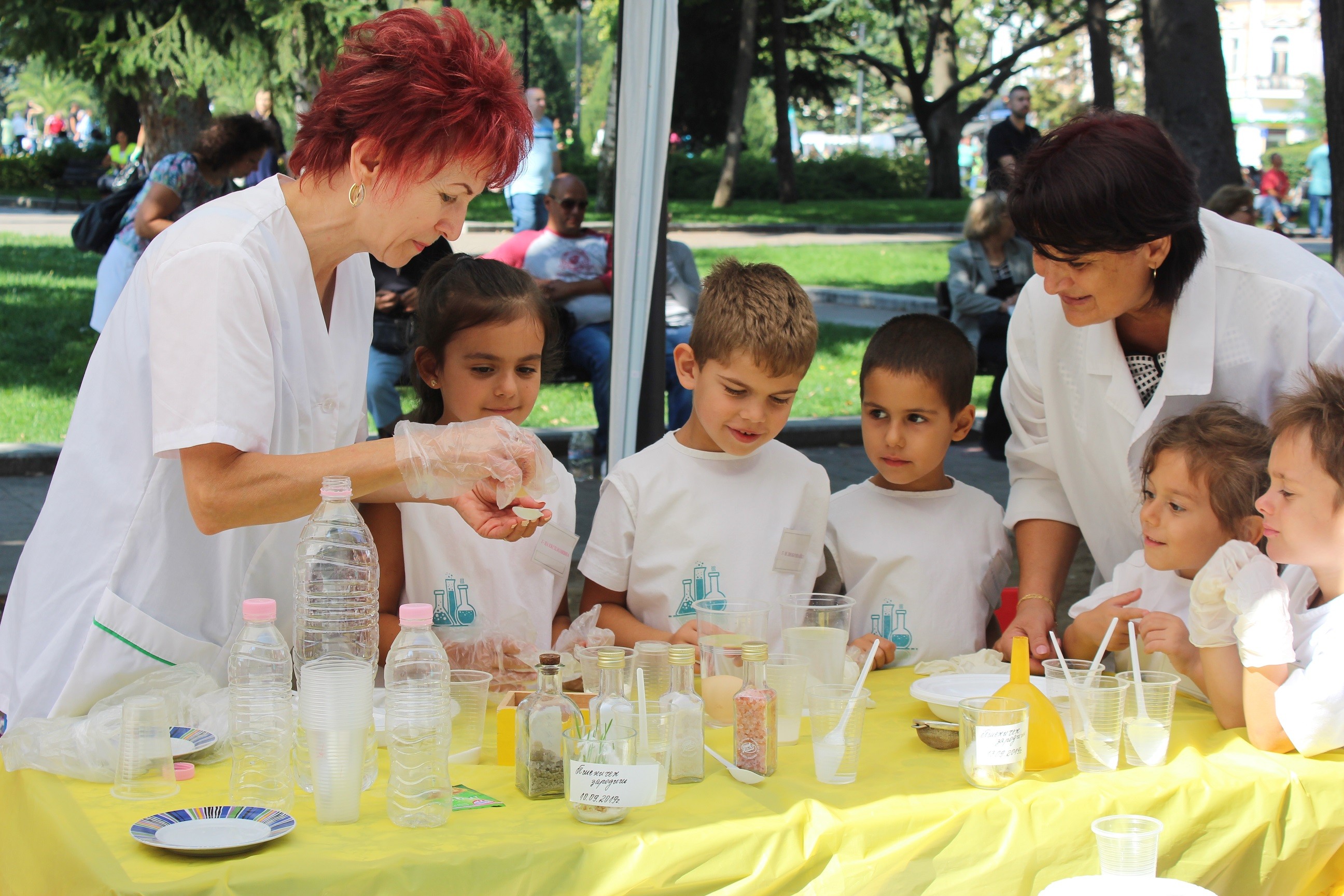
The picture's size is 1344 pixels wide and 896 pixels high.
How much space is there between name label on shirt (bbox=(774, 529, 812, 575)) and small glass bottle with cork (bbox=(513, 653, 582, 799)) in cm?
106

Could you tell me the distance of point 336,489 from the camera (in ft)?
5.93

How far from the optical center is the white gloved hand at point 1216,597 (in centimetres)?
200

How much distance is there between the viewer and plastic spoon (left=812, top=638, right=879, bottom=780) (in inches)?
71.7

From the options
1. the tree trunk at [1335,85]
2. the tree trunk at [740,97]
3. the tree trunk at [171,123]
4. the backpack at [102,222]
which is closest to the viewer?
the tree trunk at [1335,85]

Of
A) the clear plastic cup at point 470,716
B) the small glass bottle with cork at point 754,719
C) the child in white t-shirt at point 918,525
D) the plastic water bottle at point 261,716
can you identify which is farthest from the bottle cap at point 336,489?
the child in white t-shirt at point 918,525

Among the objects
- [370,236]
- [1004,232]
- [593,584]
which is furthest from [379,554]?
[1004,232]

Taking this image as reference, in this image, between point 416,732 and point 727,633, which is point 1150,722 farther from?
point 416,732

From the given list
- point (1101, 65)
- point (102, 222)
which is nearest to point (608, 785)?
point (102, 222)

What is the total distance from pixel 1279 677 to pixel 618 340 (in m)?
2.45

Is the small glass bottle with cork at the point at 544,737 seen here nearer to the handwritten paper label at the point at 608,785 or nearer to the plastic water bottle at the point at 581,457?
the handwritten paper label at the point at 608,785

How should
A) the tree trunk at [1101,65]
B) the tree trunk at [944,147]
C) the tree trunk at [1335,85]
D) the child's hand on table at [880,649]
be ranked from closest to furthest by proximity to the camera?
the child's hand on table at [880,649] < the tree trunk at [1335,85] < the tree trunk at [1101,65] < the tree trunk at [944,147]

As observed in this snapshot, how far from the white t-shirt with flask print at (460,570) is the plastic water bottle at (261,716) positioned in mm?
830

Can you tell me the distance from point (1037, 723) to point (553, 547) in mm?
1123

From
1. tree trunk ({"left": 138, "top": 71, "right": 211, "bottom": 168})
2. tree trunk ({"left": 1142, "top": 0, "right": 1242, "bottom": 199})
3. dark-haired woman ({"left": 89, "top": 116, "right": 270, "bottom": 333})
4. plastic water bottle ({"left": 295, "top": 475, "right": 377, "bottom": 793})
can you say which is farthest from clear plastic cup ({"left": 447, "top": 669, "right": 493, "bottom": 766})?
tree trunk ({"left": 138, "top": 71, "right": 211, "bottom": 168})
